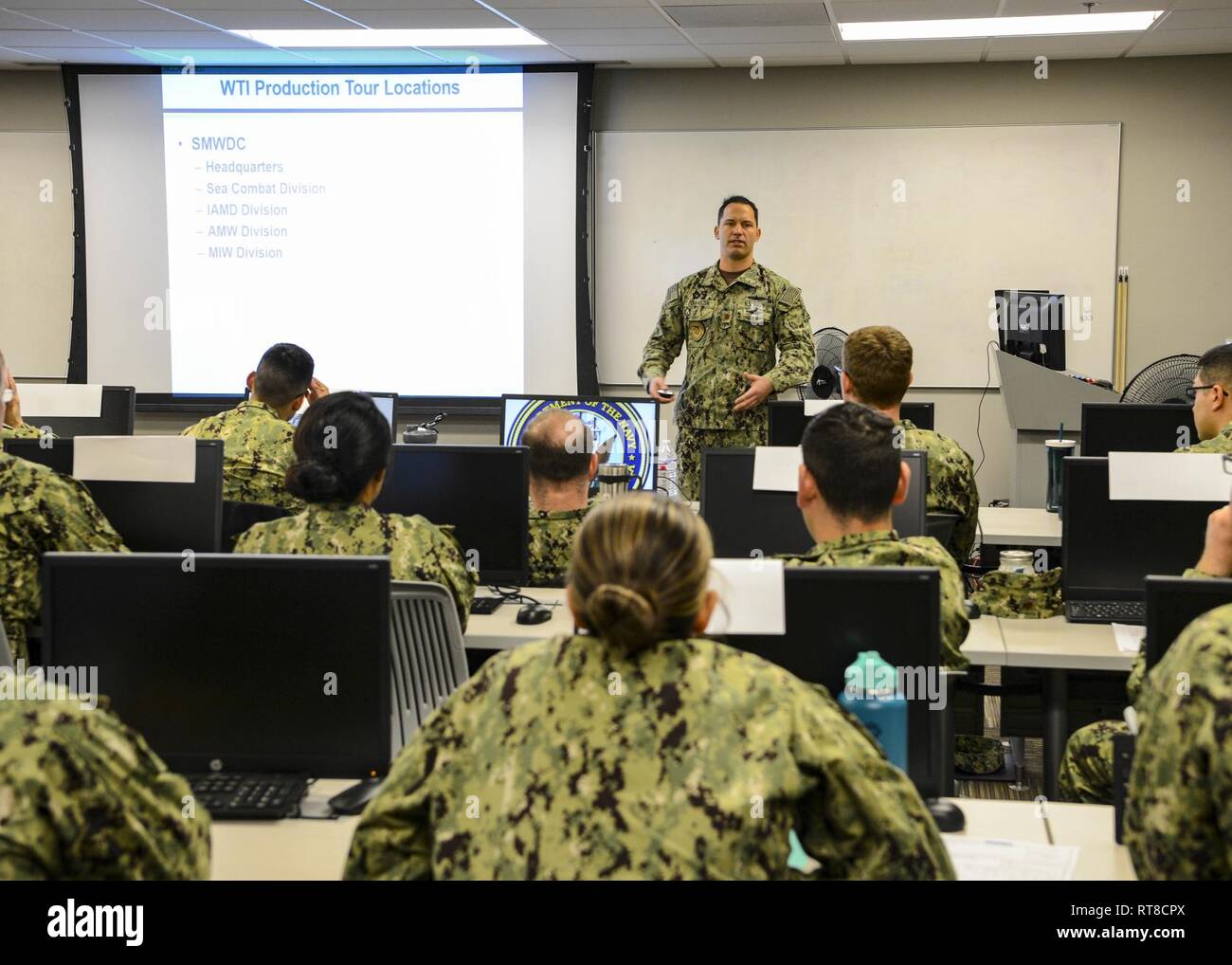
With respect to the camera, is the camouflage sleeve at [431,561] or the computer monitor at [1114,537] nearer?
the camouflage sleeve at [431,561]

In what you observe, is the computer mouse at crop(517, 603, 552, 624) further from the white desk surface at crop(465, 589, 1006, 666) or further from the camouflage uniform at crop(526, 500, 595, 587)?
the camouflage uniform at crop(526, 500, 595, 587)

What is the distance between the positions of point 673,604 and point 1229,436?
8.93 feet

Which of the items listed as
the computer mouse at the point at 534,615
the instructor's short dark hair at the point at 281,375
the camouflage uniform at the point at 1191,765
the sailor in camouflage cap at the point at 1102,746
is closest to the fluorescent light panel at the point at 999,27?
the instructor's short dark hair at the point at 281,375

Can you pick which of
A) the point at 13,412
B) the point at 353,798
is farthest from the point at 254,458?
the point at 353,798

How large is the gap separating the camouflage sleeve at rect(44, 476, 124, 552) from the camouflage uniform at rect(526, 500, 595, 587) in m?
1.10

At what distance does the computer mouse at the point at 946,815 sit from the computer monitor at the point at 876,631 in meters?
0.04

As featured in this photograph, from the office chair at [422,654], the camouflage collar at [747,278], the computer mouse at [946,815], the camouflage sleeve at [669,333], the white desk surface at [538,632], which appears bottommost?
the computer mouse at [946,815]

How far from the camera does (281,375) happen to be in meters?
4.07

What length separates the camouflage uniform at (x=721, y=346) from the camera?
5223 millimetres

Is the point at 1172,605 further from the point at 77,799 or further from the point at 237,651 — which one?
the point at 77,799

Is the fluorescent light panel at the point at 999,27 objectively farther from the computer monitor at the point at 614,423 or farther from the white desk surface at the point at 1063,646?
the white desk surface at the point at 1063,646

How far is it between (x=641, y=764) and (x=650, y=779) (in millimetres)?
18

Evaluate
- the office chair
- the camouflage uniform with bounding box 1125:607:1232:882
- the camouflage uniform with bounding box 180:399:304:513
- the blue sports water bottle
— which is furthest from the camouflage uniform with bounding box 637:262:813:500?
the camouflage uniform with bounding box 1125:607:1232:882
